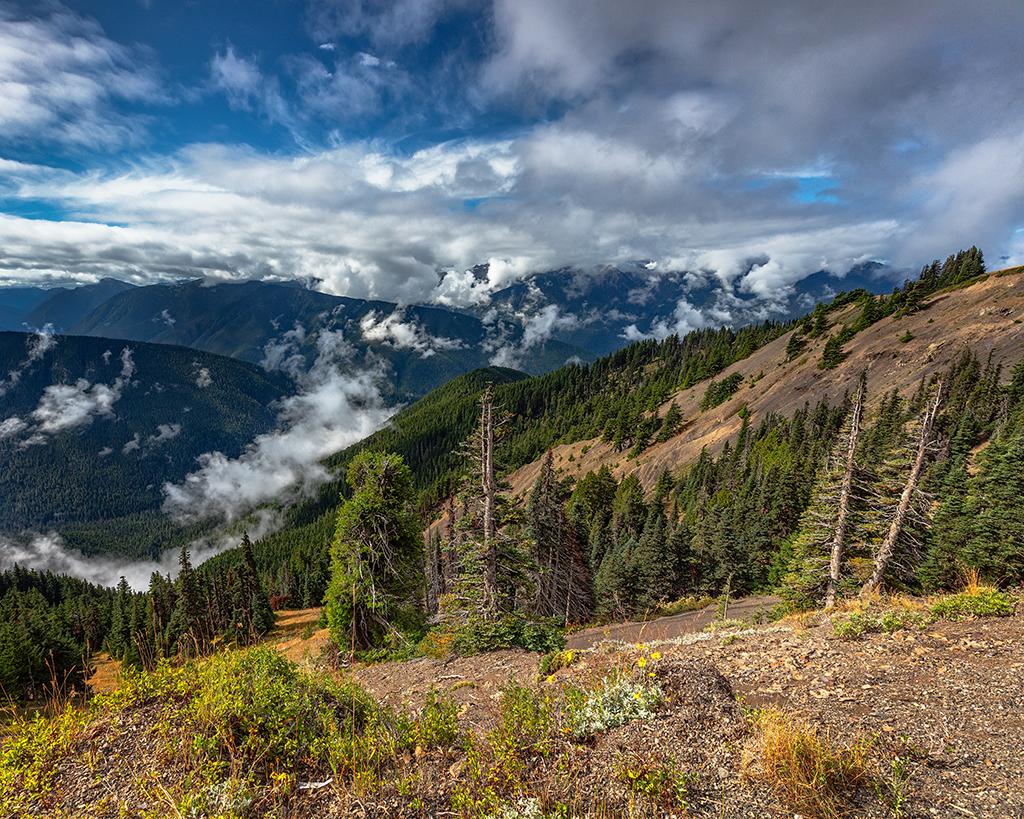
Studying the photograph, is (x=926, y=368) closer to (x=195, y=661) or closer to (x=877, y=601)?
(x=877, y=601)

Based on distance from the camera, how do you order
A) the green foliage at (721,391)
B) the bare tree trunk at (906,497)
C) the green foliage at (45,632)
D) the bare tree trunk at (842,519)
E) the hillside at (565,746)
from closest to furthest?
1. the hillside at (565,746)
2. the green foliage at (45,632)
3. the bare tree trunk at (906,497)
4. the bare tree trunk at (842,519)
5. the green foliage at (721,391)

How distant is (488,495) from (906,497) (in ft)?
68.7

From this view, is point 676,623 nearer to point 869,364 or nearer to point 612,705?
point 612,705

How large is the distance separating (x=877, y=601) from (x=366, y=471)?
19042 mm

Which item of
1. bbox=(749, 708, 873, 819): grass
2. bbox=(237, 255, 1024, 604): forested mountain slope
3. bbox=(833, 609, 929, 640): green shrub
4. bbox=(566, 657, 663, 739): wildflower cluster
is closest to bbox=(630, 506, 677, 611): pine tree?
bbox=(237, 255, 1024, 604): forested mountain slope

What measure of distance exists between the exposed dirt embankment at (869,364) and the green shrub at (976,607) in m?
101

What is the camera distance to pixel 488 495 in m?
19.3

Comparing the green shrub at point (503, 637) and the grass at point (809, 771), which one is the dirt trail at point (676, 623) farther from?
the grass at point (809, 771)

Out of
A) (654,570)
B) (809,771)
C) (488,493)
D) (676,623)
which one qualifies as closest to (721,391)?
(654,570)

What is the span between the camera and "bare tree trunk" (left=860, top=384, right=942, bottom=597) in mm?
22062

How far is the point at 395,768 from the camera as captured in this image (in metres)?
5.52

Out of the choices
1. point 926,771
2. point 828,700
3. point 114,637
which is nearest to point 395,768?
point 926,771

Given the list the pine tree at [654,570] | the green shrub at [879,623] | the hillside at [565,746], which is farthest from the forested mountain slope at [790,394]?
the hillside at [565,746]

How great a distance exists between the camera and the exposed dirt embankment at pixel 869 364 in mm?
90256
